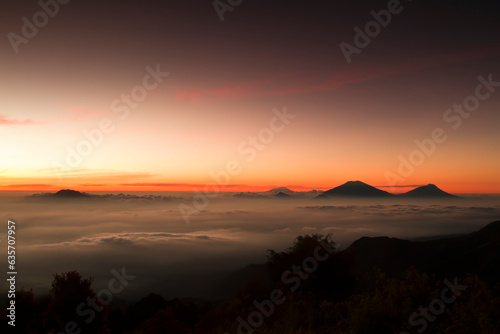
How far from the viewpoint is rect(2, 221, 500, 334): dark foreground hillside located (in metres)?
6.98

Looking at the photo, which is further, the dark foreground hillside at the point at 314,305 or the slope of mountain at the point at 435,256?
the slope of mountain at the point at 435,256

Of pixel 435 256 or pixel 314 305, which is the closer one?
pixel 314 305

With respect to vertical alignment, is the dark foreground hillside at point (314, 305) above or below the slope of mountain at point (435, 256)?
above

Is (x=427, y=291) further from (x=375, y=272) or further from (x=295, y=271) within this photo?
(x=295, y=271)

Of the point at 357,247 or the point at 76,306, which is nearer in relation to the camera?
the point at 76,306

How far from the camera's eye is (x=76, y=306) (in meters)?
21.5

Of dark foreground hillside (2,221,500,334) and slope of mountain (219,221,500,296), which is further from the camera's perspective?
slope of mountain (219,221,500,296)

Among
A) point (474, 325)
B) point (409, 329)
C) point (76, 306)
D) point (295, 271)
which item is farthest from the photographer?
point (295, 271)

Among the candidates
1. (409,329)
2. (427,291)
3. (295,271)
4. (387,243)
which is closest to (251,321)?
(409,329)

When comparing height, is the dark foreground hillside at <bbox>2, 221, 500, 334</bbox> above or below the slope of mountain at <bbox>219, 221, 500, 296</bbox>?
above

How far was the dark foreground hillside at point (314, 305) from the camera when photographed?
22.9ft

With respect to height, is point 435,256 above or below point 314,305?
below

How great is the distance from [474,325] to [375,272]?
2.55m

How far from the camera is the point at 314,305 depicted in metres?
9.75
